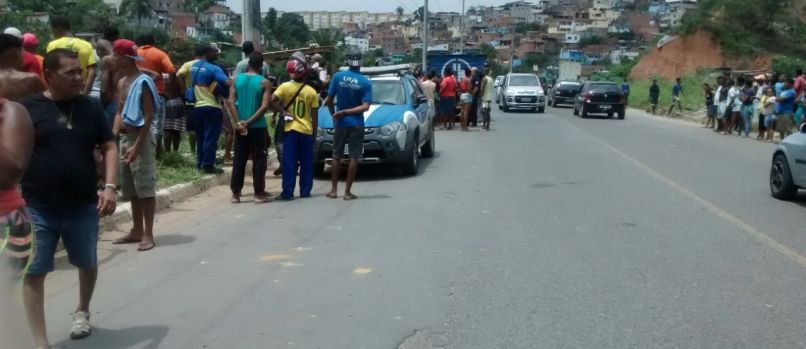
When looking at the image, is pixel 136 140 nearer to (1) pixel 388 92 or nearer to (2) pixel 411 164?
(2) pixel 411 164

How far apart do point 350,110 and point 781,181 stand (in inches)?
231

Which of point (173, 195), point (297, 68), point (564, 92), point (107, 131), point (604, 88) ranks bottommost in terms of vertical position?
point (564, 92)

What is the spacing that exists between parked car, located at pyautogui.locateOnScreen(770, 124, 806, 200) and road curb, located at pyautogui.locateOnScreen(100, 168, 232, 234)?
775cm

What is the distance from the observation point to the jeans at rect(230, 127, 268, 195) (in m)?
10.4

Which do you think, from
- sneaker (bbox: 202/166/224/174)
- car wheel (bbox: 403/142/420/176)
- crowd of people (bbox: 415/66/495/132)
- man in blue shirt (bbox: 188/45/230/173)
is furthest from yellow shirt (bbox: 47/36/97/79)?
crowd of people (bbox: 415/66/495/132)

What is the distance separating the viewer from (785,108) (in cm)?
2050

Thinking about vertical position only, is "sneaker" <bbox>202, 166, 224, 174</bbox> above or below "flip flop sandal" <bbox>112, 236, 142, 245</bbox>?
above

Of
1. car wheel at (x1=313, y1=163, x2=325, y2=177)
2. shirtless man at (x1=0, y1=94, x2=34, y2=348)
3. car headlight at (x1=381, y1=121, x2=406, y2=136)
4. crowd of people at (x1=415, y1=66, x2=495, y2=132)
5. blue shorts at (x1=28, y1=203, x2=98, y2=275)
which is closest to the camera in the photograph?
shirtless man at (x1=0, y1=94, x2=34, y2=348)

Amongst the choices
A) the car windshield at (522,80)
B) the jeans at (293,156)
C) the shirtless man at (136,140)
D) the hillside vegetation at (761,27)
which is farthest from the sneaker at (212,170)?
the hillside vegetation at (761,27)

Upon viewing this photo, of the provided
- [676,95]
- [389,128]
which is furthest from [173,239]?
[676,95]

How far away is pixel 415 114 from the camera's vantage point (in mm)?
13602

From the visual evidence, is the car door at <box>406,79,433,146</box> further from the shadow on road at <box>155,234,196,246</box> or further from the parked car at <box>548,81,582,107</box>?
the parked car at <box>548,81,582,107</box>

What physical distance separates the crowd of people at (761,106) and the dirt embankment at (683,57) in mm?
34095

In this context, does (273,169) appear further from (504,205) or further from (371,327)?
(371,327)
